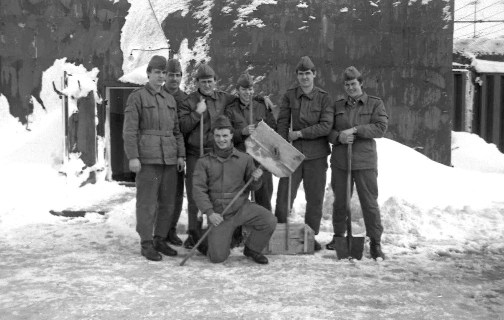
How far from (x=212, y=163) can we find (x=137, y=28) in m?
3.58

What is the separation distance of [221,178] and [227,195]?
0.16 meters

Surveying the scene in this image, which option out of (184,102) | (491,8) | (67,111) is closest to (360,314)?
(184,102)

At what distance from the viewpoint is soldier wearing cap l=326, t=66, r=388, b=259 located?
4895 millimetres

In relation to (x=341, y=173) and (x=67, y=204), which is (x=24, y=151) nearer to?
(x=67, y=204)

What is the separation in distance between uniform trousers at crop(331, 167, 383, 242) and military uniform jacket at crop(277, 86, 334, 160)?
0.26 metres

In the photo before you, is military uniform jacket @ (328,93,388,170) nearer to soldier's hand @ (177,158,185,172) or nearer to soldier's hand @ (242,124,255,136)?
soldier's hand @ (242,124,255,136)

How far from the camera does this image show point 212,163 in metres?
4.82

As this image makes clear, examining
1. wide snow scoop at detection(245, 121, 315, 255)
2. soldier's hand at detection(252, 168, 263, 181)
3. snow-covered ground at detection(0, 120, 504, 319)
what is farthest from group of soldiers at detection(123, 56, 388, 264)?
snow-covered ground at detection(0, 120, 504, 319)

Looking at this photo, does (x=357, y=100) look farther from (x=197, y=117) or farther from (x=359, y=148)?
(x=197, y=117)

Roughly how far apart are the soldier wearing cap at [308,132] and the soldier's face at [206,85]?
715mm

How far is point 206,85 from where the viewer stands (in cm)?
511

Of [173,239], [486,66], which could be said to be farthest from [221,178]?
[486,66]

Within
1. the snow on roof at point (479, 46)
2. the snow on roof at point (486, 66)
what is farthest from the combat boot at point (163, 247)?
the snow on roof at point (479, 46)

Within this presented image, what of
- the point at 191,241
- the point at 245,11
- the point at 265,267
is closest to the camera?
the point at 265,267
